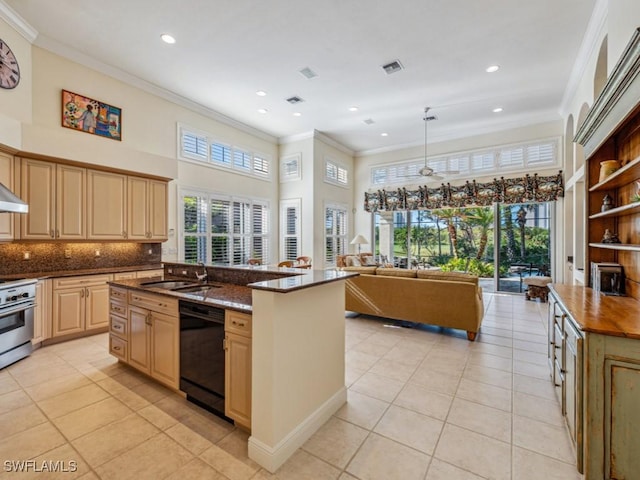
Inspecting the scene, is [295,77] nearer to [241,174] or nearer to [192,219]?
[241,174]

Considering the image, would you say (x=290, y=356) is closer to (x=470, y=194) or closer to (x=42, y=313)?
(x=42, y=313)

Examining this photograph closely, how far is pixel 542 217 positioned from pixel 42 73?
9408 millimetres

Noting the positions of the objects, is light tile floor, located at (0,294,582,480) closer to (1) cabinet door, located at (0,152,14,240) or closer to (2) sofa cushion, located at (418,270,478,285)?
(2) sofa cushion, located at (418,270,478,285)

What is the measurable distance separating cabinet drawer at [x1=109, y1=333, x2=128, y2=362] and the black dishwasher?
40.2 inches

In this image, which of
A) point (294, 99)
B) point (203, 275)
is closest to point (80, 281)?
point (203, 275)

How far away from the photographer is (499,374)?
3.09m

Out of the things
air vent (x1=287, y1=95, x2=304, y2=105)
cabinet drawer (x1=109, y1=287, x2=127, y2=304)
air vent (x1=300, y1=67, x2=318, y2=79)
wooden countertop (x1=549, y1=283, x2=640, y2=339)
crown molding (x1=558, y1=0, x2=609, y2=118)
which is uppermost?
air vent (x1=287, y1=95, x2=304, y2=105)

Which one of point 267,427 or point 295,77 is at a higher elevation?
A: point 295,77

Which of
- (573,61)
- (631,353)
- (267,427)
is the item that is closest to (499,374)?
(631,353)

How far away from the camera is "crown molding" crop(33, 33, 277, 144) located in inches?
161

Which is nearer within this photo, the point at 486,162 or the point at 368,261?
the point at 486,162

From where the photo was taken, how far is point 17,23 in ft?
11.9

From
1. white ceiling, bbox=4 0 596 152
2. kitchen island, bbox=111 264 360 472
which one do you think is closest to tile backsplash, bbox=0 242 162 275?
white ceiling, bbox=4 0 596 152

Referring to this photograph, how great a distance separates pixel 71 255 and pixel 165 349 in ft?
9.97
